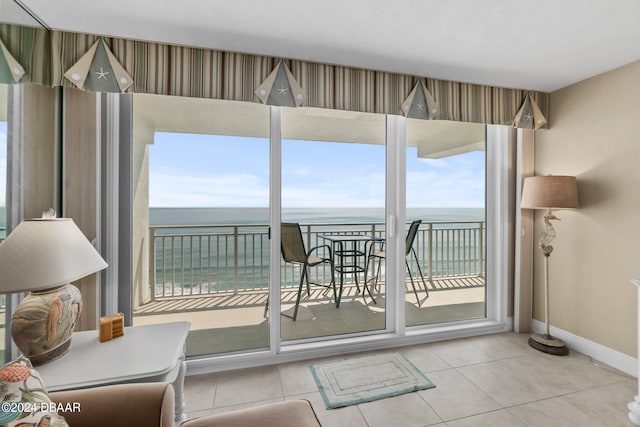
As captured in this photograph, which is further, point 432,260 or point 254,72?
point 432,260

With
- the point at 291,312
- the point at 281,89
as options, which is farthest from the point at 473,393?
the point at 281,89

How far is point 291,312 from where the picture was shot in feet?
10.4

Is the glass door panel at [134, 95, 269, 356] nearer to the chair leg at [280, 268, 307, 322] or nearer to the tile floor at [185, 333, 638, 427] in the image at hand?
the chair leg at [280, 268, 307, 322]

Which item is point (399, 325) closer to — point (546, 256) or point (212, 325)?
point (546, 256)

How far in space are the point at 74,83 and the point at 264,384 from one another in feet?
8.11

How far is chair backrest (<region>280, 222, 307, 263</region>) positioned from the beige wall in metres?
2.46

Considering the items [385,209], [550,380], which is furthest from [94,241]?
[550,380]

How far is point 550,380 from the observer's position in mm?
2227

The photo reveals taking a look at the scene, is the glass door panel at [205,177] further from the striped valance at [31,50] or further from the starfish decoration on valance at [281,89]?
the striped valance at [31,50]

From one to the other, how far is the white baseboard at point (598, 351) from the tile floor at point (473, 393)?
0.06 m

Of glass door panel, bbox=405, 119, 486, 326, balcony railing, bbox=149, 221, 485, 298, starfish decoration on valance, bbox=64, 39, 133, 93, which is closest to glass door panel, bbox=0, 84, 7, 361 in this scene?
starfish decoration on valance, bbox=64, 39, 133, 93

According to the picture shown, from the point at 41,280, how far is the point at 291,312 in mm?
2270

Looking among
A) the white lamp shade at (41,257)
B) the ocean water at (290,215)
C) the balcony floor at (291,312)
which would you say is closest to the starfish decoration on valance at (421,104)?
the ocean water at (290,215)

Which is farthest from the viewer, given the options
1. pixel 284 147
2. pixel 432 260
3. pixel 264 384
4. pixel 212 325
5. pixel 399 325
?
pixel 432 260
